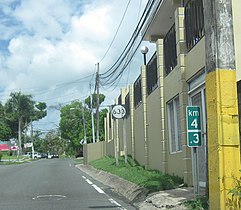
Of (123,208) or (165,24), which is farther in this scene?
(165,24)

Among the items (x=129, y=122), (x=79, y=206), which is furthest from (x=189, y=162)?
(x=129, y=122)

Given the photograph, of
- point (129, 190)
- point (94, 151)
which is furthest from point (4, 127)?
point (129, 190)

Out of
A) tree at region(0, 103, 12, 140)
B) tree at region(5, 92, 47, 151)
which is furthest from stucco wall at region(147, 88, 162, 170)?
tree at region(0, 103, 12, 140)

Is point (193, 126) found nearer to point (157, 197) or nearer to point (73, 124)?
point (157, 197)

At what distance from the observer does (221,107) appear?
833 centimetres

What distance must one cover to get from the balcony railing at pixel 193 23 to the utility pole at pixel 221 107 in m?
4.52

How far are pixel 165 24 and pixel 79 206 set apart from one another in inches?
447

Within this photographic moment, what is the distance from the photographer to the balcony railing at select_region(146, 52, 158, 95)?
1981 centimetres

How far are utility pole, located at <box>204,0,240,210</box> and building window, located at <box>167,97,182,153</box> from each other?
7.76 meters

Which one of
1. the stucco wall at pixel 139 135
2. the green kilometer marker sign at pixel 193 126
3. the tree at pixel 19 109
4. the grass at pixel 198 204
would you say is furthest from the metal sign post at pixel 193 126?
the tree at pixel 19 109

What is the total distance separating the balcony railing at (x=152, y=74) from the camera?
1981 cm

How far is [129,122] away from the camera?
29141 millimetres

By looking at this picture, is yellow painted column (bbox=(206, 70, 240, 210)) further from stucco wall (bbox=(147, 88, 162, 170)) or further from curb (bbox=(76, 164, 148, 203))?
stucco wall (bbox=(147, 88, 162, 170))

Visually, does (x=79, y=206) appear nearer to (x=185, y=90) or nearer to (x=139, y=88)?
(x=185, y=90)
